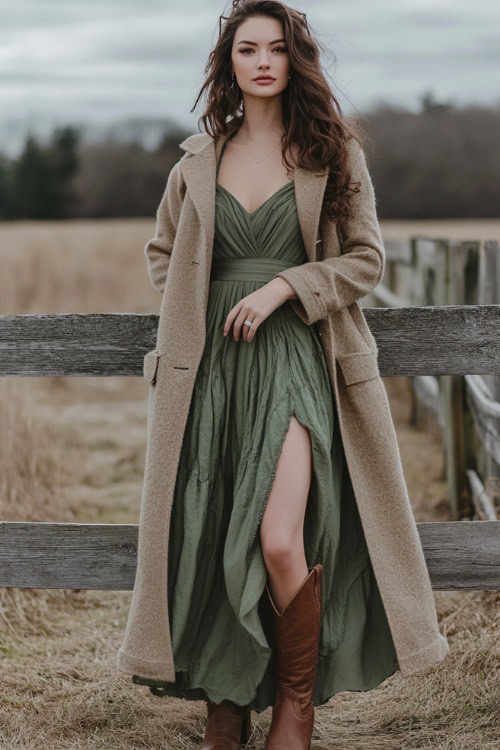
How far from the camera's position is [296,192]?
2.67m

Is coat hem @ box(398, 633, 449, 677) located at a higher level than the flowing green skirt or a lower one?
lower

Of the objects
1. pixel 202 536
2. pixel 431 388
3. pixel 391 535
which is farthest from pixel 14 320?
pixel 431 388

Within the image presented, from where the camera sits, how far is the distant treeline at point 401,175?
43656mm

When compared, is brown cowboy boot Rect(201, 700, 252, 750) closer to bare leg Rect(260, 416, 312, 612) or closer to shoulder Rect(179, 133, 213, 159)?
bare leg Rect(260, 416, 312, 612)

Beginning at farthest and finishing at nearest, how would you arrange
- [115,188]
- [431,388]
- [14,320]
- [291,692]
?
[115,188]
[431,388]
[14,320]
[291,692]

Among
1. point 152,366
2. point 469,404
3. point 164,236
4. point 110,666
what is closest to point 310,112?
point 164,236

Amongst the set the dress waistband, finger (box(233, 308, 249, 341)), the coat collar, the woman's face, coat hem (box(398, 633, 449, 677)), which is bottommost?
coat hem (box(398, 633, 449, 677))

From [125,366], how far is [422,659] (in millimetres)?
1265

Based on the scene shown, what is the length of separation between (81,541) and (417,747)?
123cm

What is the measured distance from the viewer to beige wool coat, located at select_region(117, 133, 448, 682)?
2688mm

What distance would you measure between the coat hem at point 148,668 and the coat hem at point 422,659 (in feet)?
2.14

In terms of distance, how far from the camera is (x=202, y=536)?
8.93 feet

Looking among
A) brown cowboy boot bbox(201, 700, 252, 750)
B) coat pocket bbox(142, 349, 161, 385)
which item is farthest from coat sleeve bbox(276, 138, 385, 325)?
brown cowboy boot bbox(201, 700, 252, 750)

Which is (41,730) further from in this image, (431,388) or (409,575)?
(431,388)
